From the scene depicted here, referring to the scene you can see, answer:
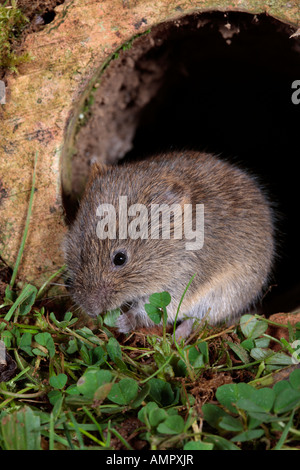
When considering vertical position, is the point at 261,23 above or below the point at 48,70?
above

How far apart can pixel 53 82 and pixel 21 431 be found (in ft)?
8.42

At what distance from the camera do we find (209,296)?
408cm

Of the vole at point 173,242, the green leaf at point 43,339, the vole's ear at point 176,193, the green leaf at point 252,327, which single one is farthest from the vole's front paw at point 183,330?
the green leaf at point 43,339

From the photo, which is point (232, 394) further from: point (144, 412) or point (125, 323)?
point (125, 323)

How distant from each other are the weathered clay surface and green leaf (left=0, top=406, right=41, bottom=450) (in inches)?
64.9

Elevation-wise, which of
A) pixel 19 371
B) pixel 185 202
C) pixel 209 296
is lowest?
pixel 19 371

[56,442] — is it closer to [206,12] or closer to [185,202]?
[185,202]

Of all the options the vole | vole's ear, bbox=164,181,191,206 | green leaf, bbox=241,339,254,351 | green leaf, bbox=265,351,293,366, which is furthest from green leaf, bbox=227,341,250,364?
vole's ear, bbox=164,181,191,206

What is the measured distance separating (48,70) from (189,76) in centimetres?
191

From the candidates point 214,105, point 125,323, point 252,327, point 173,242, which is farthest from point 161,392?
point 214,105

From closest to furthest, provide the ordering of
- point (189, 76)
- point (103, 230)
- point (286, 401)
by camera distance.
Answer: point (286, 401)
point (103, 230)
point (189, 76)

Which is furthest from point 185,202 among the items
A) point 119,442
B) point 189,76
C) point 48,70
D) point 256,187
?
point 189,76

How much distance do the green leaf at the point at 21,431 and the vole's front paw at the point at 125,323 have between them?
133 centimetres

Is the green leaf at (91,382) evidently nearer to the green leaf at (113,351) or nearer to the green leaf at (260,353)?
the green leaf at (113,351)
